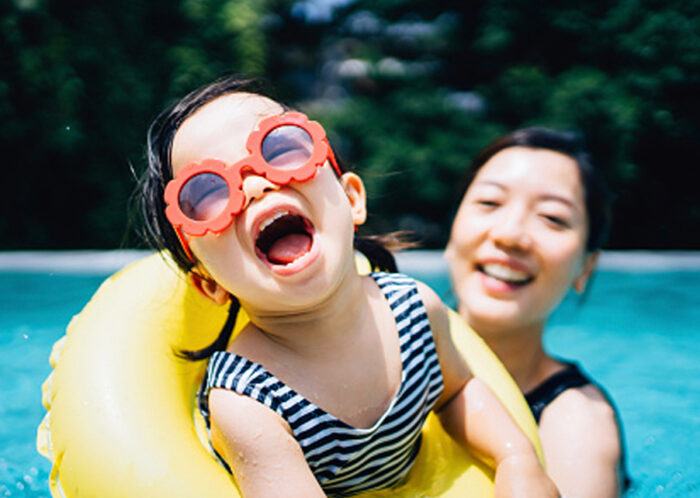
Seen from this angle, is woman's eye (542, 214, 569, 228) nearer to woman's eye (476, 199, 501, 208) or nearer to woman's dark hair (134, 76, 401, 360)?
woman's eye (476, 199, 501, 208)

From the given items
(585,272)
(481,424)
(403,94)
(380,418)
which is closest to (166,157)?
(380,418)

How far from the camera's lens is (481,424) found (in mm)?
1663

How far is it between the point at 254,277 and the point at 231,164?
244mm

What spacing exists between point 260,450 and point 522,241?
1.24m

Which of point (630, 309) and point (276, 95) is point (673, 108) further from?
point (276, 95)

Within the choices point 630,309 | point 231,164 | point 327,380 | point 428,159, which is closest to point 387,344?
point 327,380

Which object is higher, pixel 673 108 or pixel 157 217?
pixel 157 217

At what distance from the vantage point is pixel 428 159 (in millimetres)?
8211

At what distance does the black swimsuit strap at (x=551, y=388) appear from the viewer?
231cm

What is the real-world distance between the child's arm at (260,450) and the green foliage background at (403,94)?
20.8 feet

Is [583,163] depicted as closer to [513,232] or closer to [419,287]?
[513,232]

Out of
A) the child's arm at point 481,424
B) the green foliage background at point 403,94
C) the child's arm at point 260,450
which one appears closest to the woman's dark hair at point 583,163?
the child's arm at point 481,424

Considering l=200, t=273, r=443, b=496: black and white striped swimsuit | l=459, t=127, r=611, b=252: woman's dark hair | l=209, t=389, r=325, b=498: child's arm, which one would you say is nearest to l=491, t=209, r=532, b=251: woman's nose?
l=459, t=127, r=611, b=252: woman's dark hair

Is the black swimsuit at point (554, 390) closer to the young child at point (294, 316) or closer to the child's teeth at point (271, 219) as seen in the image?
the young child at point (294, 316)
